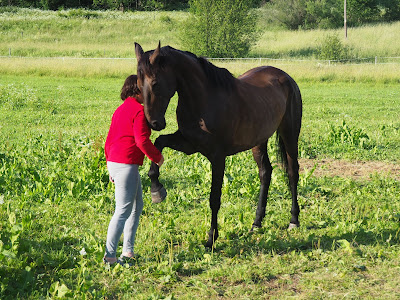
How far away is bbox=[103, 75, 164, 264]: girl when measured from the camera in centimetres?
425

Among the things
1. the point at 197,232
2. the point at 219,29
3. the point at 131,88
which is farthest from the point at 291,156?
the point at 219,29

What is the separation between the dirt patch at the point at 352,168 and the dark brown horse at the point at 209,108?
2311 mm

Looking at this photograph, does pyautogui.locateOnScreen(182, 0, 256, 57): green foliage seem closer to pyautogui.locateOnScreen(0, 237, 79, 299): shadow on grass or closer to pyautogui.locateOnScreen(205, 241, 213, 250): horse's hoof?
pyautogui.locateOnScreen(205, 241, 213, 250): horse's hoof

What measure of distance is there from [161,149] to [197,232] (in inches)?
46.1

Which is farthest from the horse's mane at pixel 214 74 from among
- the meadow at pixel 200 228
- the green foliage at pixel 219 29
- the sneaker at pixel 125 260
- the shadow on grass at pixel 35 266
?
the green foliage at pixel 219 29

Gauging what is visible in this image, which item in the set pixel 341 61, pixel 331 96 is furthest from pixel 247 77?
pixel 341 61

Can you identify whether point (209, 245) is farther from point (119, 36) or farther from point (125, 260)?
point (119, 36)

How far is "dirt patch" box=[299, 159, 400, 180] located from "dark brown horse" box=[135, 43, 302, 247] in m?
2.31

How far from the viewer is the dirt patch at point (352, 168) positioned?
7.88 meters

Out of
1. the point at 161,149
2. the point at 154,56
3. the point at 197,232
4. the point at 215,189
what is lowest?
the point at 197,232

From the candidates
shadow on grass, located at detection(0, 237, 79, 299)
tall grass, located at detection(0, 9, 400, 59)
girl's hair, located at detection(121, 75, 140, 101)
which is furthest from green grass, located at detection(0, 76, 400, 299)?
tall grass, located at detection(0, 9, 400, 59)

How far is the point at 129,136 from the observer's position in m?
4.36

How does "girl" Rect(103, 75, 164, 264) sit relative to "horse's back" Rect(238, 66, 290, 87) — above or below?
below

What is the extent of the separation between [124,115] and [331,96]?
15927 millimetres
